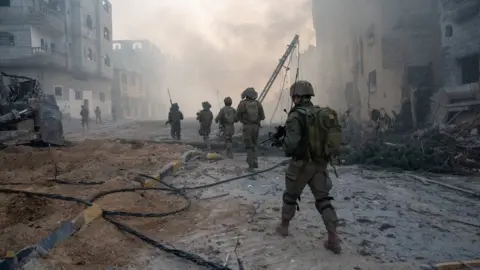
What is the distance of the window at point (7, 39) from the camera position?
93.8 feet

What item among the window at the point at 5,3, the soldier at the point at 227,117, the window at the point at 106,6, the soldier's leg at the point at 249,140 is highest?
the window at the point at 106,6

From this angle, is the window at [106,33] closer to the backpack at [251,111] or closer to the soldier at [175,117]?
the soldier at [175,117]

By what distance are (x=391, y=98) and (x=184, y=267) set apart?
59.1 feet

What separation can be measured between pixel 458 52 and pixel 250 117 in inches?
525

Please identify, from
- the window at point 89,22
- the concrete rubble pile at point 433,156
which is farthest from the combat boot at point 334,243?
the window at point 89,22

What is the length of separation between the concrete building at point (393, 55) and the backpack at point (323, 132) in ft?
50.5

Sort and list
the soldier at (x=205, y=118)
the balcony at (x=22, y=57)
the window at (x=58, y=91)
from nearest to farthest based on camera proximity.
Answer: the soldier at (x=205, y=118), the balcony at (x=22, y=57), the window at (x=58, y=91)

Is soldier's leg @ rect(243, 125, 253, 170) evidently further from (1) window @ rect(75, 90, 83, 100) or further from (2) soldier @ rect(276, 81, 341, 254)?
(1) window @ rect(75, 90, 83, 100)

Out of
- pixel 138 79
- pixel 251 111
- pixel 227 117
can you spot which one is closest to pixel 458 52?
pixel 227 117

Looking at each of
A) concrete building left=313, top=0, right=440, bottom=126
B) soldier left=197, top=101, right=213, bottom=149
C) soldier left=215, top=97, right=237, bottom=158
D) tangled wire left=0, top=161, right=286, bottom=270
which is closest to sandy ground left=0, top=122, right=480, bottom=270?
tangled wire left=0, top=161, right=286, bottom=270

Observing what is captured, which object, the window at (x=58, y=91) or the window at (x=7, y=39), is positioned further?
the window at (x=58, y=91)

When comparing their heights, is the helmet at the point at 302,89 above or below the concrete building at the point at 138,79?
below

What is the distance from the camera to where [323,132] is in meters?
3.87

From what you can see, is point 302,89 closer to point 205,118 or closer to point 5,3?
point 205,118
